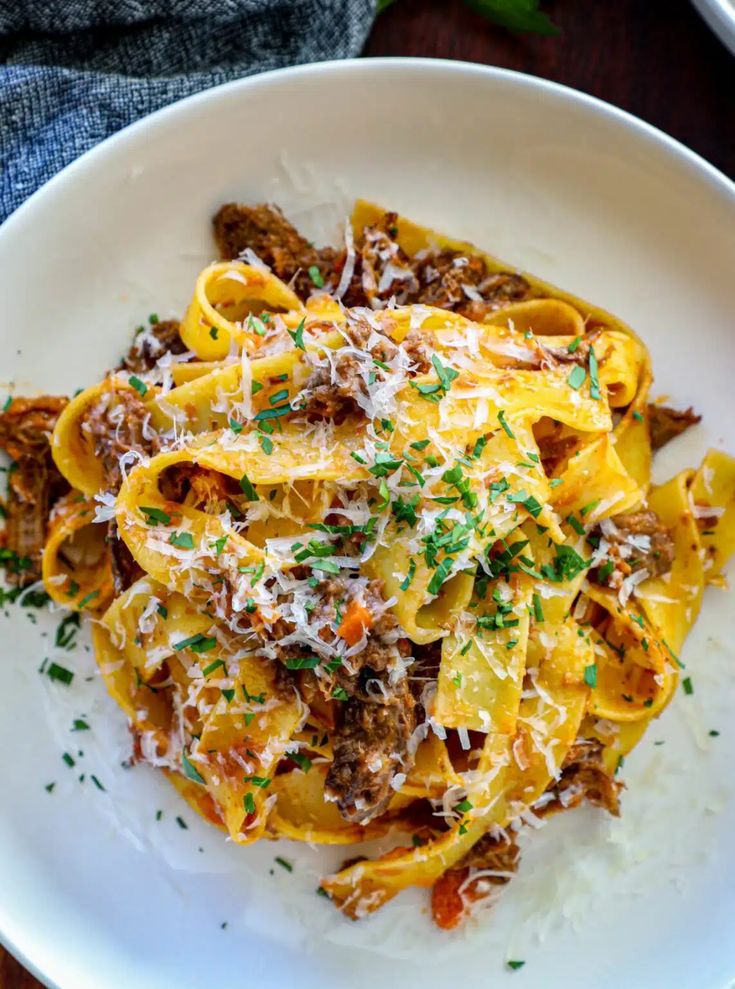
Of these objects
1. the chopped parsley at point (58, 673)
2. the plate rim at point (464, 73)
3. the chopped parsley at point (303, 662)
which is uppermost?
the plate rim at point (464, 73)

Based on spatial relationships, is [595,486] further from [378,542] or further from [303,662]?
[303,662]

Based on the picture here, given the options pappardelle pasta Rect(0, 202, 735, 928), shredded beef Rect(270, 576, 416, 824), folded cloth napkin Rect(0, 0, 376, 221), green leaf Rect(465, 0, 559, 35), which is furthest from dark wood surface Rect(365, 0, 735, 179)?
shredded beef Rect(270, 576, 416, 824)

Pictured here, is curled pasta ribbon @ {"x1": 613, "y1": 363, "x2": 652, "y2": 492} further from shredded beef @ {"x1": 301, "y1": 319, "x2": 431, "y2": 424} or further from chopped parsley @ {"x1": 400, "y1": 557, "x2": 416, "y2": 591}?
chopped parsley @ {"x1": 400, "y1": 557, "x2": 416, "y2": 591}

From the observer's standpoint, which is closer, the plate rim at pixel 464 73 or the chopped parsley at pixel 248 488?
the chopped parsley at pixel 248 488

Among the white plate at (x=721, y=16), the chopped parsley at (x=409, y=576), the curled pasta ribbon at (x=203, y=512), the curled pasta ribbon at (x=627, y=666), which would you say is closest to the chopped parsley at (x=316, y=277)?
the curled pasta ribbon at (x=203, y=512)

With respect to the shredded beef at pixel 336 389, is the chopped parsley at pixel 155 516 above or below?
below

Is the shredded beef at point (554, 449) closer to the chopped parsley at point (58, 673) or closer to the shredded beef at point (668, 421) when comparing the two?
the shredded beef at point (668, 421)

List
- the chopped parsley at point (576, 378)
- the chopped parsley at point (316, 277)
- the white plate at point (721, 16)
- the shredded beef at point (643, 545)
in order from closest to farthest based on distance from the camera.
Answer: the chopped parsley at point (576, 378), the shredded beef at point (643, 545), the white plate at point (721, 16), the chopped parsley at point (316, 277)

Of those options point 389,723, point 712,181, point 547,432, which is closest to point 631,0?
point 712,181
